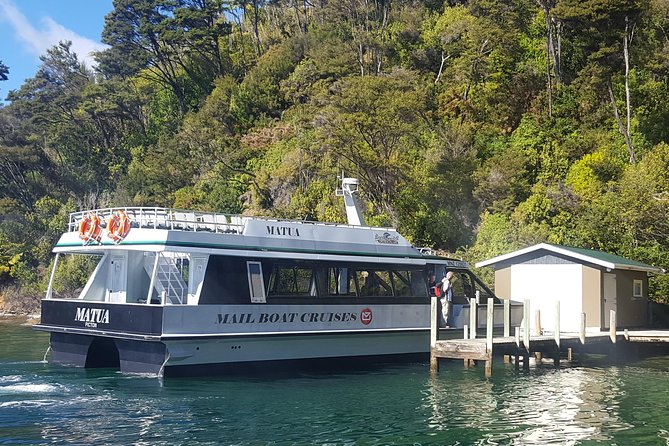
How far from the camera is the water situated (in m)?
12.1

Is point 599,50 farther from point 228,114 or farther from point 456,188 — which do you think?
point 228,114

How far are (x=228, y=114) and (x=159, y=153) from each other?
18.7 ft

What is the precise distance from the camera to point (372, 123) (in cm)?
3478

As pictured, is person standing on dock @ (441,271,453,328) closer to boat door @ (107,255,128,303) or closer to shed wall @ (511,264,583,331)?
shed wall @ (511,264,583,331)

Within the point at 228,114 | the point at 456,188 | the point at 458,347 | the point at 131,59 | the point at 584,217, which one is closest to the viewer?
the point at 458,347

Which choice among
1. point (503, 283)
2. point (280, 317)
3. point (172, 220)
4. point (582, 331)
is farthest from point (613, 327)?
point (172, 220)

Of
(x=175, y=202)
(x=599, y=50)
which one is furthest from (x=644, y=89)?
(x=175, y=202)

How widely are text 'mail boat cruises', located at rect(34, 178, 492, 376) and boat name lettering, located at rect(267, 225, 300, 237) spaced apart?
0.08ft

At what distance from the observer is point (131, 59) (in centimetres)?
6059

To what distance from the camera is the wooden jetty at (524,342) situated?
18.0 meters

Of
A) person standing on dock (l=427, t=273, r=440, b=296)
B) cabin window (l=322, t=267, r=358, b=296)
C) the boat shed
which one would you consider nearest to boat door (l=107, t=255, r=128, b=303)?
cabin window (l=322, t=267, r=358, b=296)

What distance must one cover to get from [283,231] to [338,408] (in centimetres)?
587

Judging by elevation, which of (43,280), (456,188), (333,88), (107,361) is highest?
(333,88)

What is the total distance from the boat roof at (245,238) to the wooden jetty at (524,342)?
2510 millimetres
